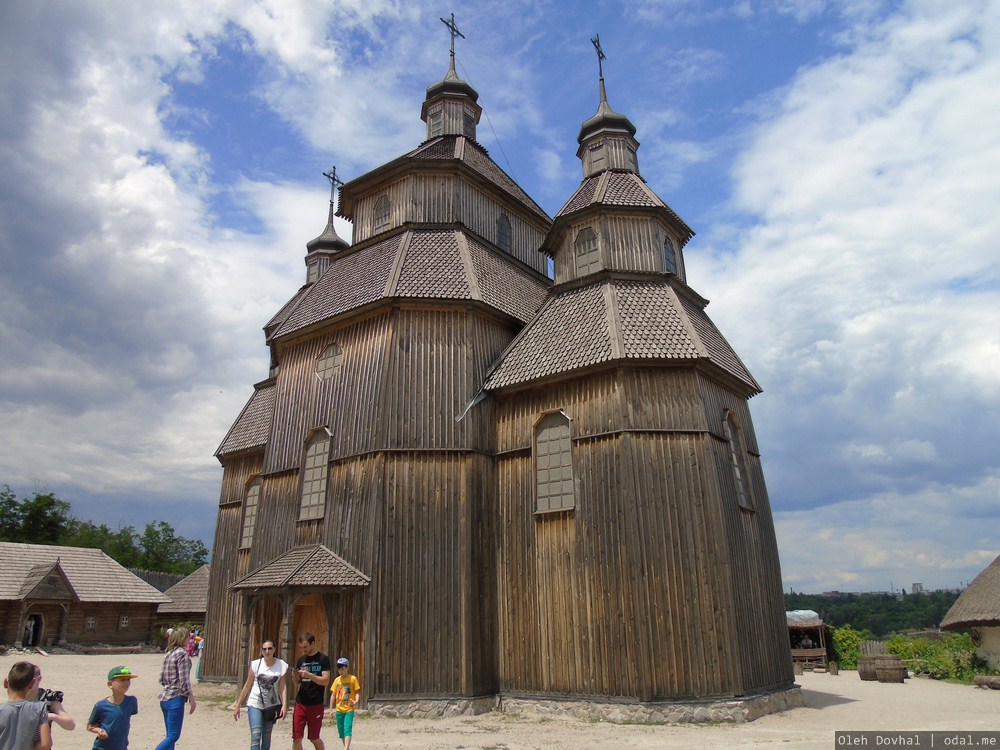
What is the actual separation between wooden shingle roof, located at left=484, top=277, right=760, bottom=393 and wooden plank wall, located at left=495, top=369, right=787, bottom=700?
505 millimetres

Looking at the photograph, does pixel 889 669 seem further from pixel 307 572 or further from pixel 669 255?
pixel 307 572

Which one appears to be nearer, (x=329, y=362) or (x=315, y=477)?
(x=315, y=477)

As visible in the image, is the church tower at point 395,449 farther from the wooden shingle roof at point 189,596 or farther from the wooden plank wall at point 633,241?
the wooden shingle roof at point 189,596

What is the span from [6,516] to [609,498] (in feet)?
177

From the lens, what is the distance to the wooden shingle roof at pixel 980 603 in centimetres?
1998

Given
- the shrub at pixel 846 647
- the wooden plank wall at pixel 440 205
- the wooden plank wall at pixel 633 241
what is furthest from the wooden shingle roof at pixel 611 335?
the shrub at pixel 846 647

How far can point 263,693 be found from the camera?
7246 millimetres

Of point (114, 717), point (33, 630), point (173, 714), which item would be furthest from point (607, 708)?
point (33, 630)

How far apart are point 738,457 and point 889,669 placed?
10.8 meters

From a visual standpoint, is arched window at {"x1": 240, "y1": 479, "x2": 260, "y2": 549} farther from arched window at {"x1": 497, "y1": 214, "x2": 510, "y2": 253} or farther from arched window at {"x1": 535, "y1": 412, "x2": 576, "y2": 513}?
arched window at {"x1": 497, "y1": 214, "x2": 510, "y2": 253}

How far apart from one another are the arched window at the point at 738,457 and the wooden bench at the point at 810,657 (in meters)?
13.9

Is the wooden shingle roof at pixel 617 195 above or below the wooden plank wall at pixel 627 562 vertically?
above

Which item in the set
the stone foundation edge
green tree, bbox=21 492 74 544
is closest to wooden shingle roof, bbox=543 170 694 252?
the stone foundation edge

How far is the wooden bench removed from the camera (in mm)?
25094
